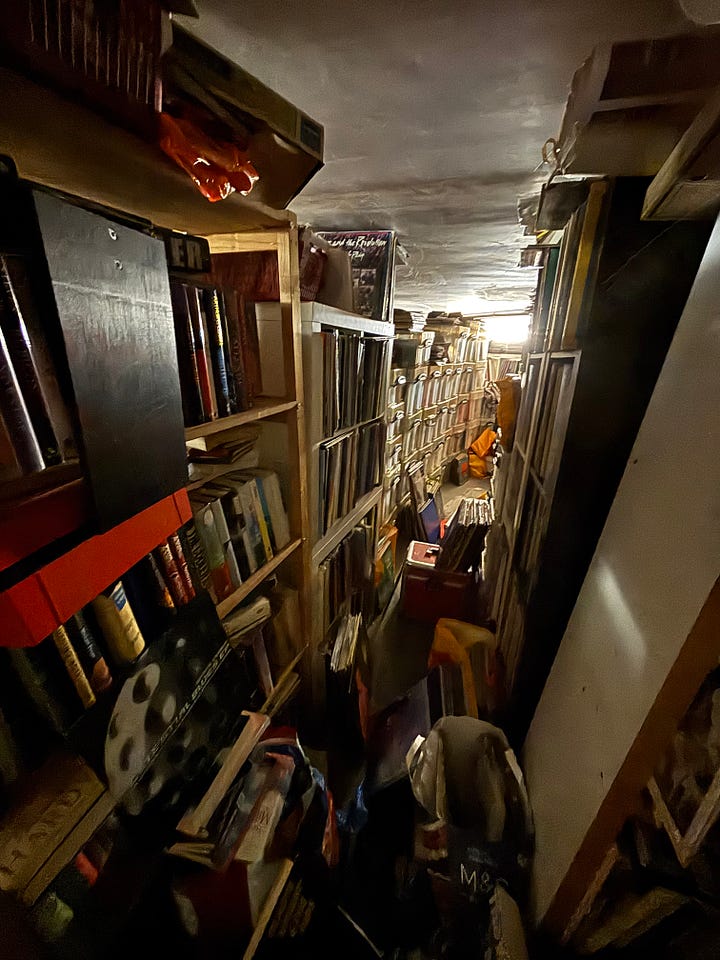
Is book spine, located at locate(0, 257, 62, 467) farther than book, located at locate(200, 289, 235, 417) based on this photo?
No

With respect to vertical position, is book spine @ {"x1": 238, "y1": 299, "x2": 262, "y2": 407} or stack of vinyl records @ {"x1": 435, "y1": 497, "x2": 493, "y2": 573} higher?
book spine @ {"x1": 238, "y1": 299, "x2": 262, "y2": 407}

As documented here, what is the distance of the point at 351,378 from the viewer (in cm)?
140

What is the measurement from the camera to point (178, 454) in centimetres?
58

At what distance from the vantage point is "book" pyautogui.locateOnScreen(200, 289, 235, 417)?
2.35 ft

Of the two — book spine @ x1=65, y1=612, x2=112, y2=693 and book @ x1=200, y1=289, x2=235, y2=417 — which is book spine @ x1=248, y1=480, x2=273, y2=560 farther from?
book spine @ x1=65, y1=612, x2=112, y2=693

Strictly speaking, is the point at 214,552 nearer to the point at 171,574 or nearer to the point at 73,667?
the point at 171,574

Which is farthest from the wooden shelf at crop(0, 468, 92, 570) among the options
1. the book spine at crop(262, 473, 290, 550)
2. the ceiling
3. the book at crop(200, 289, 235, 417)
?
the ceiling

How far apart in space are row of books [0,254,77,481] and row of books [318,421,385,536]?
870 mm

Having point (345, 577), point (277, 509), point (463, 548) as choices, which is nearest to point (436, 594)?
point (463, 548)

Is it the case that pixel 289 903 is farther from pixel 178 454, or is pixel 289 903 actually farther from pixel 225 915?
pixel 178 454

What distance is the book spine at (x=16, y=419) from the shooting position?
0.39 m

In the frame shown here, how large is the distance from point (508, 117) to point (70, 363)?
960 mm

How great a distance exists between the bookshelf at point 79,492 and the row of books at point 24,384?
0.05m

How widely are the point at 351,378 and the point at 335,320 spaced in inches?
9.0
